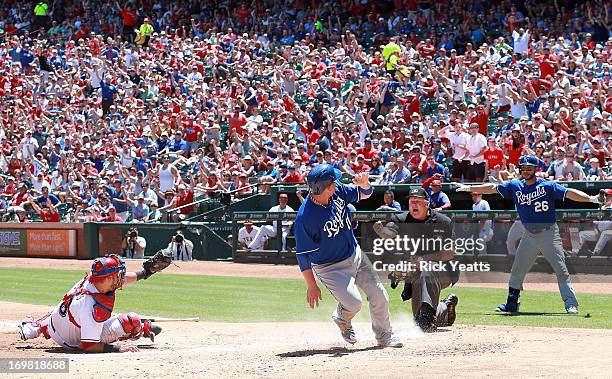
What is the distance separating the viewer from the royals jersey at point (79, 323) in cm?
912

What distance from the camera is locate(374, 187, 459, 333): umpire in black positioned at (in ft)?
34.0

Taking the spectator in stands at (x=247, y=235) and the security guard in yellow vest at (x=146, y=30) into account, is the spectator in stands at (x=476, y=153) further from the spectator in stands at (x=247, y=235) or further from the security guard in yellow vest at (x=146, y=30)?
the security guard in yellow vest at (x=146, y=30)

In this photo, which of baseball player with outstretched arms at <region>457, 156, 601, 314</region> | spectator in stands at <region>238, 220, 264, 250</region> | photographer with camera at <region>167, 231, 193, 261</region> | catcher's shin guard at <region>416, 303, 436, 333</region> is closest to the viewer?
catcher's shin guard at <region>416, 303, 436, 333</region>

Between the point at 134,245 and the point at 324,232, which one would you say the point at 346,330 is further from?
the point at 134,245

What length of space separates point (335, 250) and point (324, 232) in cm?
21

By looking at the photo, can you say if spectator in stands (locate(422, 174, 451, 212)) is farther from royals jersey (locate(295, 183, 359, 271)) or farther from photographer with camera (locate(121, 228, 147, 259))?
royals jersey (locate(295, 183, 359, 271))

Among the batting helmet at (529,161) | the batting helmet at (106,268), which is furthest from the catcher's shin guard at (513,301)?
the batting helmet at (106,268)

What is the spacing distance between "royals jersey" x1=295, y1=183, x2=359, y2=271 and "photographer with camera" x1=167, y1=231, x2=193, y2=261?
41.9 ft

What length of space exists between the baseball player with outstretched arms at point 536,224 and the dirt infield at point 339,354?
5.52ft

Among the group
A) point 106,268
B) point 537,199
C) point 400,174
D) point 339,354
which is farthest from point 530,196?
point 400,174

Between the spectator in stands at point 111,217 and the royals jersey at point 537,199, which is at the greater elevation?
the royals jersey at point 537,199

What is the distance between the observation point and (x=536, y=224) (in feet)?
39.2

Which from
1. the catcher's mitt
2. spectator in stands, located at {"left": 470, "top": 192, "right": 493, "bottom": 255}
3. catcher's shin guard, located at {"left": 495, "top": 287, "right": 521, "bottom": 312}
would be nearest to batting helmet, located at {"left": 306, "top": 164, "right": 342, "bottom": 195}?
the catcher's mitt

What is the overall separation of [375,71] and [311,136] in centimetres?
306
